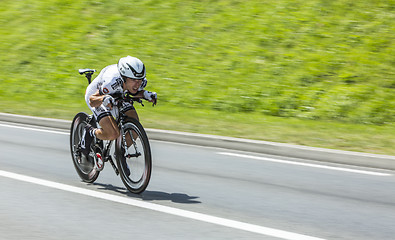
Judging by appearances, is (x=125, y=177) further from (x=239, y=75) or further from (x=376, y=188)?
(x=239, y=75)

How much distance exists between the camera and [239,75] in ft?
58.7

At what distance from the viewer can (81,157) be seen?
7.94 metres

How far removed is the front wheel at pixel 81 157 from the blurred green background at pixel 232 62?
4243 mm

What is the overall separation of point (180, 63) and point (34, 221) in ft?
45.0

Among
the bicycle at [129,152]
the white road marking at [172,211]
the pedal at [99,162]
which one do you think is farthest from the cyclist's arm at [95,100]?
the white road marking at [172,211]

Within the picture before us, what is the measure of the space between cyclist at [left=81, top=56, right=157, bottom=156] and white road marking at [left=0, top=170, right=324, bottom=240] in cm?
66

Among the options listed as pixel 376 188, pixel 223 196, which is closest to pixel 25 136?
pixel 223 196

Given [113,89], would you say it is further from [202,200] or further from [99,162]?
[202,200]

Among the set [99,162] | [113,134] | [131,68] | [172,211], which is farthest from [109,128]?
[172,211]

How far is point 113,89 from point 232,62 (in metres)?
11.8

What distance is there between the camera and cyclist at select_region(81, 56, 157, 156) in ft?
22.2

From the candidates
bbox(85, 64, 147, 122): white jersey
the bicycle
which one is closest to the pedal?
the bicycle

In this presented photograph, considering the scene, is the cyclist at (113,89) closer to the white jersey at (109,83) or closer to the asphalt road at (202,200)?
the white jersey at (109,83)

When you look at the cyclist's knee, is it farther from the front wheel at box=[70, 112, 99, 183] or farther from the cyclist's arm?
the front wheel at box=[70, 112, 99, 183]
